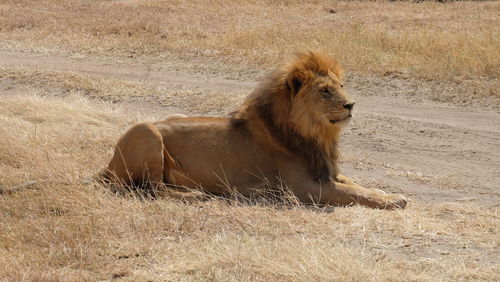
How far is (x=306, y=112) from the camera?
691 centimetres

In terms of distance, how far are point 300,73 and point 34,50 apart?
11.5 meters

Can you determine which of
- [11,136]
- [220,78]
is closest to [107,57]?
[220,78]

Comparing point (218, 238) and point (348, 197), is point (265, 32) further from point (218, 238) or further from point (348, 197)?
point (218, 238)

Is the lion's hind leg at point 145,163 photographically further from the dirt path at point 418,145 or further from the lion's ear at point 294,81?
the dirt path at point 418,145

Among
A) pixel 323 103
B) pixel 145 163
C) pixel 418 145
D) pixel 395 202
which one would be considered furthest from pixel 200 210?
pixel 418 145

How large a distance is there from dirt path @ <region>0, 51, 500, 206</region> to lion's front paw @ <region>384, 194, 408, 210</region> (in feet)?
1.67

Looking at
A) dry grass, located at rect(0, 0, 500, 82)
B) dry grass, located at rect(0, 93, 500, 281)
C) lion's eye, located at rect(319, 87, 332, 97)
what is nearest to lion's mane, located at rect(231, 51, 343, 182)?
lion's eye, located at rect(319, 87, 332, 97)

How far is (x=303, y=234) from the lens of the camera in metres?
5.71

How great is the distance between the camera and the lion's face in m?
6.84

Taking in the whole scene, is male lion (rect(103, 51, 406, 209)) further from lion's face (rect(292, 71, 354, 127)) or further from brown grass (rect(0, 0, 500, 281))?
brown grass (rect(0, 0, 500, 281))

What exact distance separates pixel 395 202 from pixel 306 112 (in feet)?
3.42

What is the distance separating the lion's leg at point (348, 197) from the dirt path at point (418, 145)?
23.5 inches

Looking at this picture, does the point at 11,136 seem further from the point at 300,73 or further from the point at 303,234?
the point at 303,234

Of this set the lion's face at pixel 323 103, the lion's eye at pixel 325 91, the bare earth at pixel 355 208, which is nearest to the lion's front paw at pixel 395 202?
the bare earth at pixel 355 208
